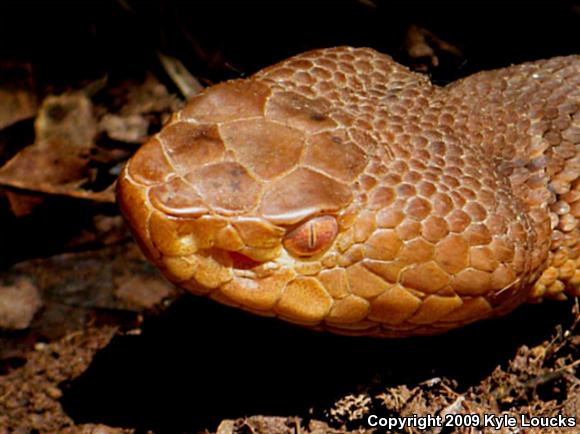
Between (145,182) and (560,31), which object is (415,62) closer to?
(560,31)

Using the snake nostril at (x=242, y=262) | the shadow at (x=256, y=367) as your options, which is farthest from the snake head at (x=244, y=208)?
the shadow at (x=256, y=367)

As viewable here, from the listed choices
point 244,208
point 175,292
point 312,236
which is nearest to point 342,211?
point 312,236

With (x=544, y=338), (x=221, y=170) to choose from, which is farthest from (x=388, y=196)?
(x=544, y=338)

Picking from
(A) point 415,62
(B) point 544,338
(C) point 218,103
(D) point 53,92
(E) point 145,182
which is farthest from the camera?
(D) point 53,92

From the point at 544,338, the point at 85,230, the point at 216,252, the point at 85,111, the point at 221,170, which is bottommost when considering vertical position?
the point at 85,230

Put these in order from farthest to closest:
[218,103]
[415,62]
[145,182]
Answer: [415,62] → [218,103] → [145,182]

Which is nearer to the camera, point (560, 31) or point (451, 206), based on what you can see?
point (451, 206)

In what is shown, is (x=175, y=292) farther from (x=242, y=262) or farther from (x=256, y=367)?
(x=242, y=262)
